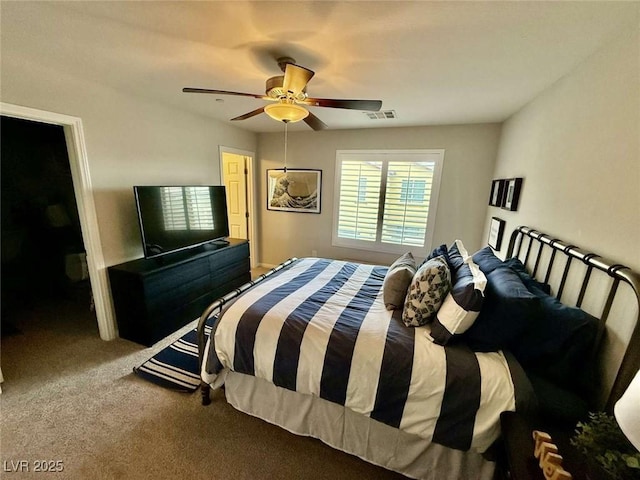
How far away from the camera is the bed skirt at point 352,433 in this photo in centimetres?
136

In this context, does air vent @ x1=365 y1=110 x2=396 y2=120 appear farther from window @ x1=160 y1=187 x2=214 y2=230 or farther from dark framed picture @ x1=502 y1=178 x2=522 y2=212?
window @ x1=160 y1=187 x2=214 y2=230

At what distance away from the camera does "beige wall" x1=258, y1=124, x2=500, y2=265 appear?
133 inches

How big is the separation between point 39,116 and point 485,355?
3418 millimetres

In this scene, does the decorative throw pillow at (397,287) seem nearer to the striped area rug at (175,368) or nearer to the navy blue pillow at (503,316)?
the navy blue pillow at (503,316)

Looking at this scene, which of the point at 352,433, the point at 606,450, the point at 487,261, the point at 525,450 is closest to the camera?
the point at 606,450

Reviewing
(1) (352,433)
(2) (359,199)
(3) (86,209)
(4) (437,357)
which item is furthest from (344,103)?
(3) (86,209)

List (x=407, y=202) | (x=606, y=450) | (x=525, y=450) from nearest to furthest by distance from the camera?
(x=606, y=450), (x=525, y=450), (x=407, y=202)

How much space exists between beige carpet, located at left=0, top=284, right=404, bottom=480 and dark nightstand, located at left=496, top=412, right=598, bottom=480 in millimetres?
749

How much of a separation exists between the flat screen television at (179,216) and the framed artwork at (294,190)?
1172 millimetres

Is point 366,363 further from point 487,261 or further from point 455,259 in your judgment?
point 487,261

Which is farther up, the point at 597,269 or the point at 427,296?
the point at 597,269

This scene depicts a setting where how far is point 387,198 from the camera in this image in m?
3.85

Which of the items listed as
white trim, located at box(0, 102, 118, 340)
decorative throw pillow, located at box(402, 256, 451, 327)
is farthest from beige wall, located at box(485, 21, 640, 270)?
white trim, located at box(0, 102, 118, 340)

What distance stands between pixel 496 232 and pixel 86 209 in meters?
4.11
